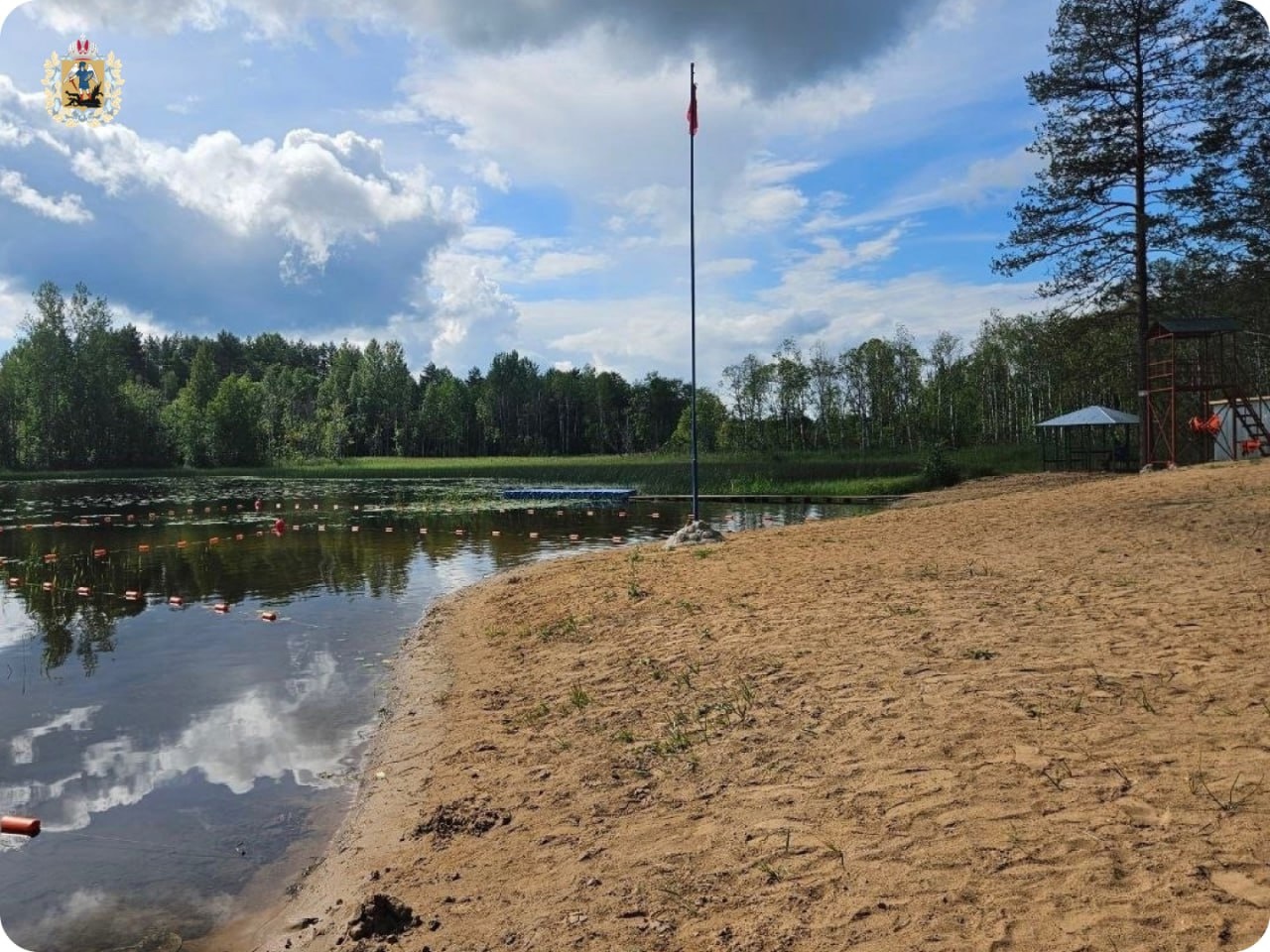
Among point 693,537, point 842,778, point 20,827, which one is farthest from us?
point 693,537

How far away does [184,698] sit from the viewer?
8.48 metres

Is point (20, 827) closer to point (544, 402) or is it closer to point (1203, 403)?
point (1203, 403)

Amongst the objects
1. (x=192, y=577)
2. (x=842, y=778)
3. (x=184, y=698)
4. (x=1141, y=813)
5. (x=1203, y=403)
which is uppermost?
(x=1203, y=403)

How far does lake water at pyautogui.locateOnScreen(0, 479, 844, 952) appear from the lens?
4969 millimetres

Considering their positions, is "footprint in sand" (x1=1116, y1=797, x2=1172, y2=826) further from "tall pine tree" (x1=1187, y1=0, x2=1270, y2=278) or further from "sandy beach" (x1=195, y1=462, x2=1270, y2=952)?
"tall pine tree" (x1=1187, y1=0, x2=1270, y2=278)

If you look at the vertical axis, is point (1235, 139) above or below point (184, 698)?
above

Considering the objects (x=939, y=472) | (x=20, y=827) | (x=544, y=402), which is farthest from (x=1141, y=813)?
(x=544, y=402)

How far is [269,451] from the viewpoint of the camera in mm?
84125

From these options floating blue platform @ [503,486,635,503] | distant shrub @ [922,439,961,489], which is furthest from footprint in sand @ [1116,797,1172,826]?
distant shrub @ [922,439,961,489]

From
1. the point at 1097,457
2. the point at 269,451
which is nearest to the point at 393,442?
the point at 269,451

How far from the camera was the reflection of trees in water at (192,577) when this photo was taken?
11906mm

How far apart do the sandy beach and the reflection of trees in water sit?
19.9 feet

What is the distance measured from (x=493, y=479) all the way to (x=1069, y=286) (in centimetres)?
3753

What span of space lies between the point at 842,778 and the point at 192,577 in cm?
1566
